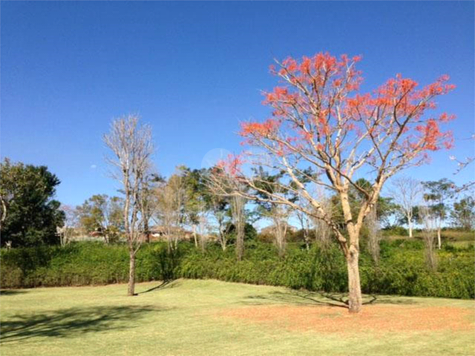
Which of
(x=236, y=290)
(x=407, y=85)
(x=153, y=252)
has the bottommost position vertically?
(x=236, y=290)

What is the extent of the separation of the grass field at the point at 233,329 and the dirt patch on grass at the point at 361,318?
17 millimetres

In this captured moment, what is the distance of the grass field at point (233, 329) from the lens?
5.73 m

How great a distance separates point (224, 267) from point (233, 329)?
12006 mm

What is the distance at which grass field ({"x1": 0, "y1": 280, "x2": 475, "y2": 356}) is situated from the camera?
18.8 ft

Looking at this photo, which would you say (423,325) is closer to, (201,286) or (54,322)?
(54,322)

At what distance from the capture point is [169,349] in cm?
591

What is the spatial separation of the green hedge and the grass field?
6.82ft

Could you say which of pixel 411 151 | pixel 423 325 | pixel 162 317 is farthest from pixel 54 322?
pixel 411 151

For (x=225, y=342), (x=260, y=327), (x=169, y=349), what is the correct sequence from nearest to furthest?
(x=169, y=349) < (x=225, y=342) < (x=260, y=327)

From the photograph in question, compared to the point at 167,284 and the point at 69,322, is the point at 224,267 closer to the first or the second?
the point at 167,284

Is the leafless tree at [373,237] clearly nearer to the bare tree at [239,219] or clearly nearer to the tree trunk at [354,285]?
the bare tree at [239,219]

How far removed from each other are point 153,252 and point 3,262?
719 centimetres

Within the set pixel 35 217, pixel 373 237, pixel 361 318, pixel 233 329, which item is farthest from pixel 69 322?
pixel 35 217

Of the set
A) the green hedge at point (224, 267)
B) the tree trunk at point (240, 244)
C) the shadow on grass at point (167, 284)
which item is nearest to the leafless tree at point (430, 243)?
the green hedge at point (224, 267)
